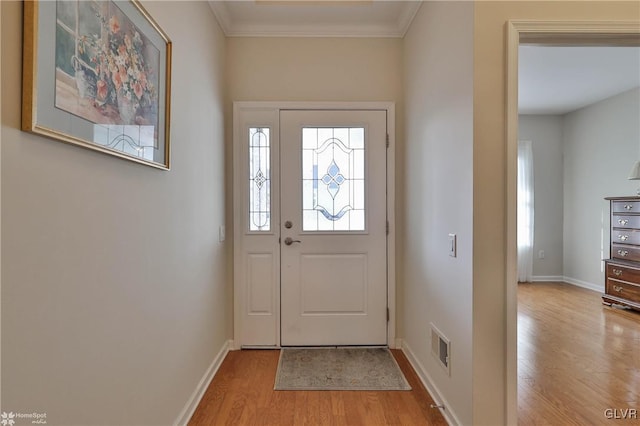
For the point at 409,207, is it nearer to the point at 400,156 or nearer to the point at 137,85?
the point at 400,156

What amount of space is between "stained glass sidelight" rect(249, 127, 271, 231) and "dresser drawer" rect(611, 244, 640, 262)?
13.9ft

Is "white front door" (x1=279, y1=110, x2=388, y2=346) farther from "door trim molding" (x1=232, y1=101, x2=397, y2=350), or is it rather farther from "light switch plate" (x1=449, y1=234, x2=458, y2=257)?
"light switch plate" (x1=449, y1=234, x2=458, y2=257)

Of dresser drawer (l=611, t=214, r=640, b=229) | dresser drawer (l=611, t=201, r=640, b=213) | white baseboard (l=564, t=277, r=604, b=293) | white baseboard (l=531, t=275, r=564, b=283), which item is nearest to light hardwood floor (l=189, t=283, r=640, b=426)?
dresser drawer (l=611, t=214, r=640, b=229)

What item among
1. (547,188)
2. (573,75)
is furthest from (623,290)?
(573,75)

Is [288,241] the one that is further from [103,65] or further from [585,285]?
[585,285]

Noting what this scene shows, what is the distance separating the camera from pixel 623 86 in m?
→ 4.21

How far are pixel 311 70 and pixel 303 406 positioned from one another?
99.4 inches

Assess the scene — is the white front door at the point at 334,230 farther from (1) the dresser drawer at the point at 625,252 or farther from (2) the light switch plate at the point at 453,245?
(1) the dresser drawer at the point at 625,252

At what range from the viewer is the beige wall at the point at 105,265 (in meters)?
0.79

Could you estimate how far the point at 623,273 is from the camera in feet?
12.6

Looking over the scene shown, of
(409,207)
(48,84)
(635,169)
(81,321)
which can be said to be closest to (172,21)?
(48,84)

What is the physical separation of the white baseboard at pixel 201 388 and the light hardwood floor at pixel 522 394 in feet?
0.13

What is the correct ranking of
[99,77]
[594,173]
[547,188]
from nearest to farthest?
1. [99,77]
2. [594,173]
3. [547,188]

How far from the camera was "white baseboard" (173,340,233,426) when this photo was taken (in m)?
1.78
